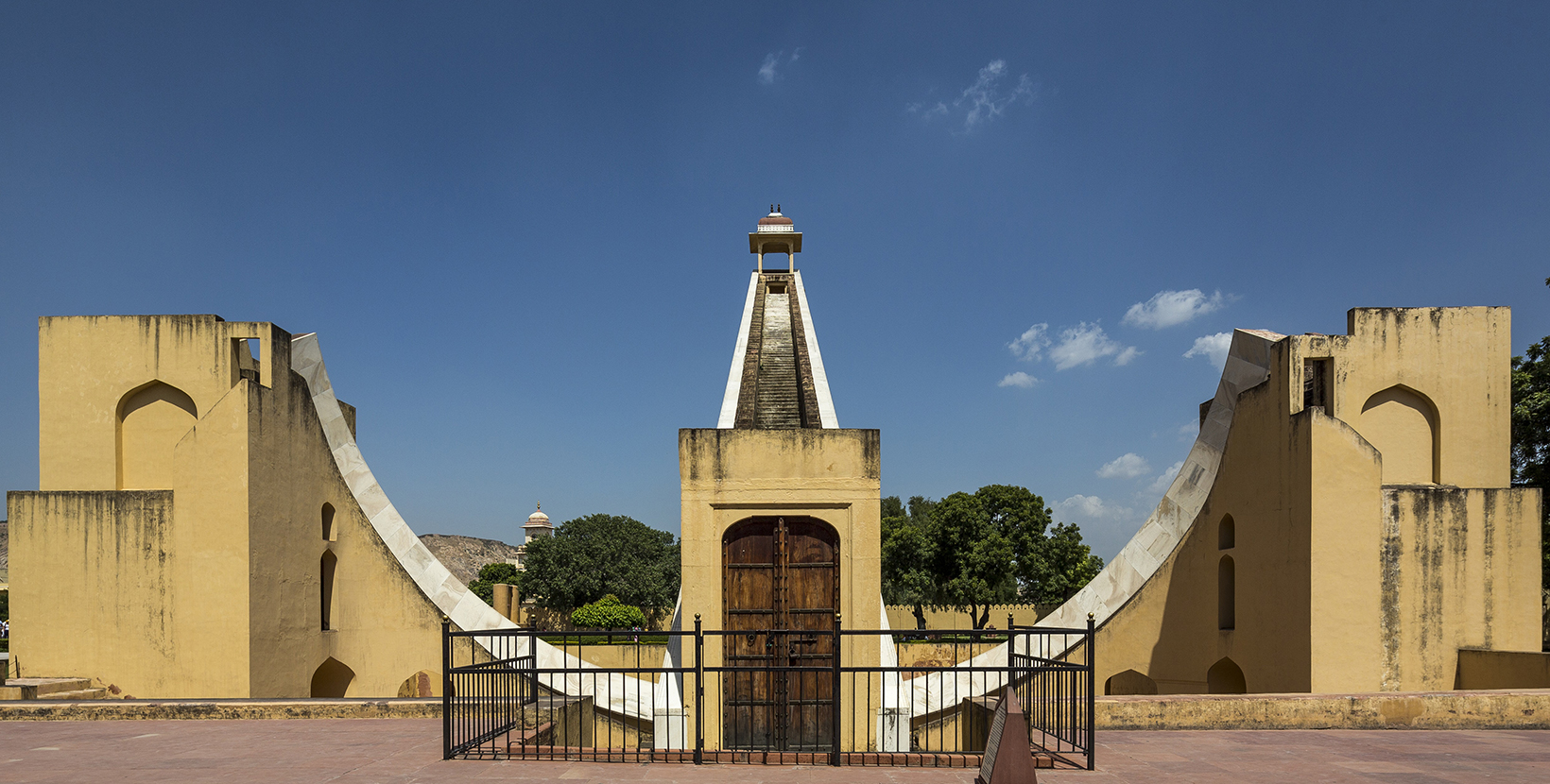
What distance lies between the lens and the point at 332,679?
43.4ft

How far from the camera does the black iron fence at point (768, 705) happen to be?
22.7 feet

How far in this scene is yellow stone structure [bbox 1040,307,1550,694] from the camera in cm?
1035

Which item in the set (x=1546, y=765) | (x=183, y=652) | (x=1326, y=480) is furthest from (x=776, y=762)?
(x=183, y=652)

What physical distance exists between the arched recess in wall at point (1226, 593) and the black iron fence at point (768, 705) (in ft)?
10.1

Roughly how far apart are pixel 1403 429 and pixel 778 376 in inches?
358

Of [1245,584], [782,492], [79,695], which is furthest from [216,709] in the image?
[1245,584]

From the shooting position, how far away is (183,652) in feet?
35.7

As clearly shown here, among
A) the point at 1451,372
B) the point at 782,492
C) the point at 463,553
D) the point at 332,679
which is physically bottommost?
the point at 463,553

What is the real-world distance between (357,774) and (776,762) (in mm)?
2893

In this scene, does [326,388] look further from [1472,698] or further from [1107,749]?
[1472,698]

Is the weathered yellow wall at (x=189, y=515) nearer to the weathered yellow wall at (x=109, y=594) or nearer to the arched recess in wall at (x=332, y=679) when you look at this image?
the weathered yellow wall at (x=109, y=594)

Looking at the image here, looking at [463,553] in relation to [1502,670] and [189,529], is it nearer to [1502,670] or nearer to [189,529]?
[189,529]

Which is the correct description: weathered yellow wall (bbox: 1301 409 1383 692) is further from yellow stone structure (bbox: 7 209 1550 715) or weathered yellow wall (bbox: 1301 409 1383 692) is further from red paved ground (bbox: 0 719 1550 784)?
red paved ground (bbox: 0 719 1550 784)

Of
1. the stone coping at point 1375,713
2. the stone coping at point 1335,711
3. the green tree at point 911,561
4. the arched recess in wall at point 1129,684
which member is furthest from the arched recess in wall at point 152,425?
the green tree at point 911,561
